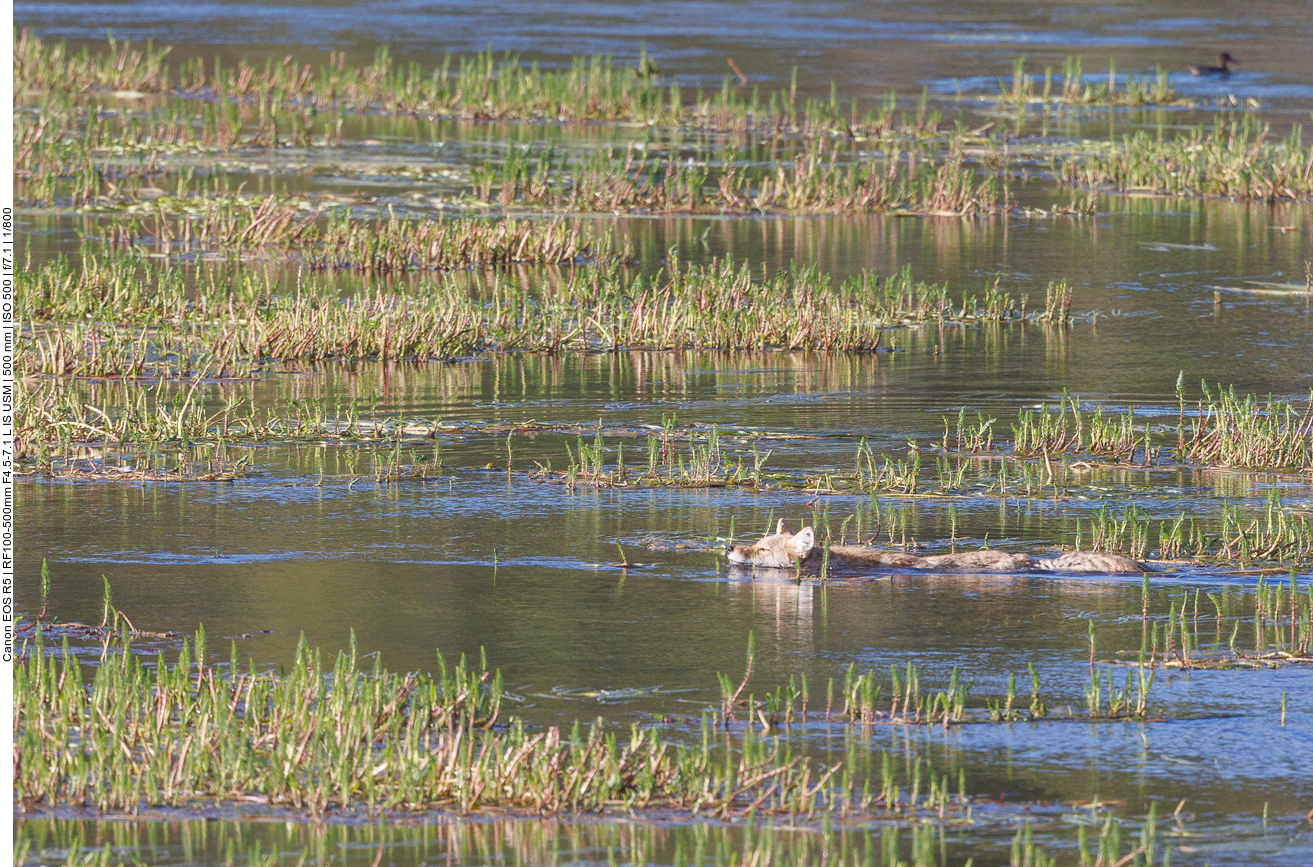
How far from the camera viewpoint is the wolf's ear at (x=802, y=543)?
9633 millimetres

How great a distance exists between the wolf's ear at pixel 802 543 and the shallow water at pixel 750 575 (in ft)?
0.50

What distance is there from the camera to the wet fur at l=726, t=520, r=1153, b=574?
9.93 metres

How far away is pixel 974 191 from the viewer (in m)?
24.7

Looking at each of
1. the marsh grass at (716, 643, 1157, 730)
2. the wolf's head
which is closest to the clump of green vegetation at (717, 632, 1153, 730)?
the marsh grass at (716, 643, 1157, 730)

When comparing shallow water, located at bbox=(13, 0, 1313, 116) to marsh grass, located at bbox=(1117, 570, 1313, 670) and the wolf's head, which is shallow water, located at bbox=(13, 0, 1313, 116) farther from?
the wolf's head

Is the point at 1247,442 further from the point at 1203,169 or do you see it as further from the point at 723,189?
the point at 1203,169

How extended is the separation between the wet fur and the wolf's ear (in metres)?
0.06

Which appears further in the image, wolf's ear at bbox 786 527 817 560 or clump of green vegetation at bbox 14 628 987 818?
wolf's ear at bbox 786 527 817 560

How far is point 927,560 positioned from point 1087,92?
27.0m

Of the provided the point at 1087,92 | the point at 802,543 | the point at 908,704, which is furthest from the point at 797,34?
the point at 908,704

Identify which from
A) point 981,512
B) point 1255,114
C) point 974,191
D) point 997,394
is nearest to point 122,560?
point 981,512

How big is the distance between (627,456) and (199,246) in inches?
367

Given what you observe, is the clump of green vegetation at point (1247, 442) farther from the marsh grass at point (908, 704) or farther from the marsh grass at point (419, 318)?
the marsh grass at point (908, 704)

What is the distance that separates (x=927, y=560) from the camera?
1002 centimetres
